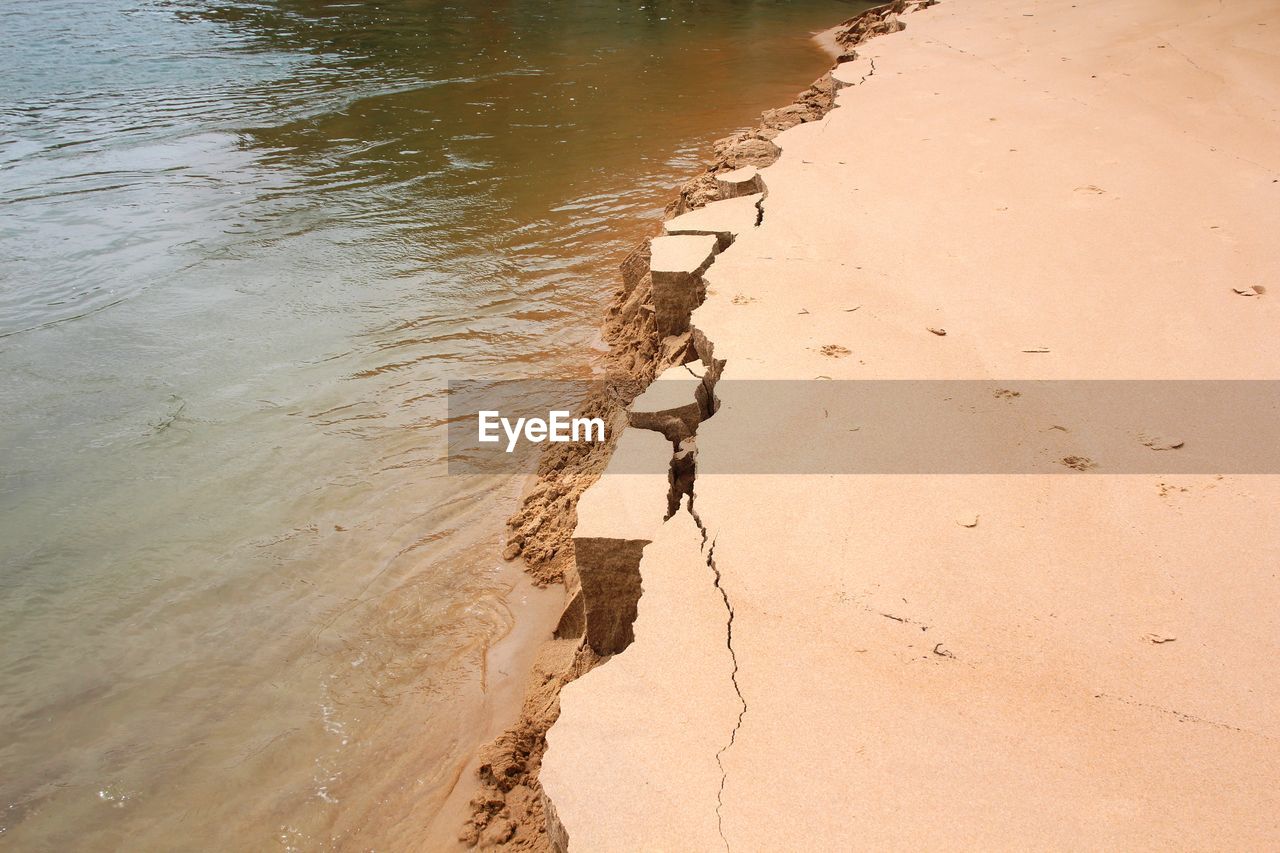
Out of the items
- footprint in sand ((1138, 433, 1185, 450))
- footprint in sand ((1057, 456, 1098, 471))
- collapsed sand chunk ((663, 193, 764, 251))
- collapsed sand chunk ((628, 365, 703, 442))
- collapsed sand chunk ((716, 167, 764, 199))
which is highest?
collapsed sand chunk ((716, 167, 764, 199))

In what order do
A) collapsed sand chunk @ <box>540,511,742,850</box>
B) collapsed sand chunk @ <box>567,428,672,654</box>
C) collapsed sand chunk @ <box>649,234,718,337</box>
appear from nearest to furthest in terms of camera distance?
collapsed sand chunk @ <box>540,511,742,850</box>
collapsed sand chunk @ <box>567,428,672,654</box>
collapsed sand chunk @ <box>649,234,718,337</box>

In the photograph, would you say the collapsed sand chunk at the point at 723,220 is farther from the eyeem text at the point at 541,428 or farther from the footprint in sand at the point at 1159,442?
the footprint in sand at the point at 1159,442

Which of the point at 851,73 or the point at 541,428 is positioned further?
the point at 851,73

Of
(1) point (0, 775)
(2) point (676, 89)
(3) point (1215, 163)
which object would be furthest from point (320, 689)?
(2) point (676, 89)

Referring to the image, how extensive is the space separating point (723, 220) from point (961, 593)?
8.79ft

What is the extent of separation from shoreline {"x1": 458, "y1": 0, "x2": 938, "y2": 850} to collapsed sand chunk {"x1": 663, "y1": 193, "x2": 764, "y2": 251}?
0.37 meters

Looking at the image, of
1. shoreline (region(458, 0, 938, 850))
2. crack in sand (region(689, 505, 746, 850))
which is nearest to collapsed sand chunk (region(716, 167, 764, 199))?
shoreline (region(458, 0, 938, 850))

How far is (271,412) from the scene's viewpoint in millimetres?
4082

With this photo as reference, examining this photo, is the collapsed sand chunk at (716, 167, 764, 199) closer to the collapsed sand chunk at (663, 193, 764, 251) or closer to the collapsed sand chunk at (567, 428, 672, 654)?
the collapsed sand chunk at (663, 193, 764, 251)

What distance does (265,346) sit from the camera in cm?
466
